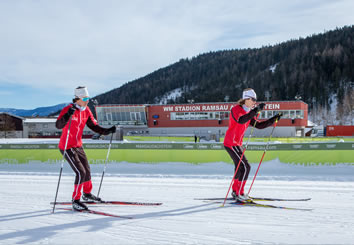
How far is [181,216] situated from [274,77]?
424 feet

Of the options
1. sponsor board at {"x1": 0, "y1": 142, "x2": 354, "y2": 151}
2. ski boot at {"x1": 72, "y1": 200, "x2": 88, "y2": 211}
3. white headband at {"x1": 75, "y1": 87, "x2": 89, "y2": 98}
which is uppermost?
white headband at {"x1": 75, "y1": 87, "x2": 89, "y2": 98}

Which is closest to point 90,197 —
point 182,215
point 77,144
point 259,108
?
point 77,144

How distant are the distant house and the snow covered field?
2329 inches

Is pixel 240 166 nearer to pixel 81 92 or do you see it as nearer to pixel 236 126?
pixel 236 126

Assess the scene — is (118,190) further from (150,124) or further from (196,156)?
(150,124)

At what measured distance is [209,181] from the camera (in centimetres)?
810

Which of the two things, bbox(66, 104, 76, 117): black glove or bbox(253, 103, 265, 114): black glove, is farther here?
bbox(253, 103, 265, 114): black glove

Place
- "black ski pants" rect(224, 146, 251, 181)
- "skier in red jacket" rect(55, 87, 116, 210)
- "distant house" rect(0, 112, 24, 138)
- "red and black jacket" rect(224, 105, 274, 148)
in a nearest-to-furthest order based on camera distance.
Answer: "skier in red jacket" rect(55, 87, 116, 210) < "red and black jacket" rect(224, 105, 274, 148) < "black ski pants" rect(224, 146, 251, 181) < "distant house" rect(0, 112, 24, 138)

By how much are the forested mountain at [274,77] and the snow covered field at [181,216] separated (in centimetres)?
9108

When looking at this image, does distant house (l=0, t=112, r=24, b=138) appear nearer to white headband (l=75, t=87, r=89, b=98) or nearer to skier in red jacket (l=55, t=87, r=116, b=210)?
skier in red jacket (l=55, t=87, r=116, b=210)

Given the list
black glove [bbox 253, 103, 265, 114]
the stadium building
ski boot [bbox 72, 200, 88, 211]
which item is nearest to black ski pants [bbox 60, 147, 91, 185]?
ski boot [bbox 72, 200, 88, 211]

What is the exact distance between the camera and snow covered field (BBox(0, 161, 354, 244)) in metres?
3.43

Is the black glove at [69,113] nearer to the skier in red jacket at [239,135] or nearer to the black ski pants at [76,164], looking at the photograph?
the black ski pants at [76,164]

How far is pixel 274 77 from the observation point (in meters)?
125
